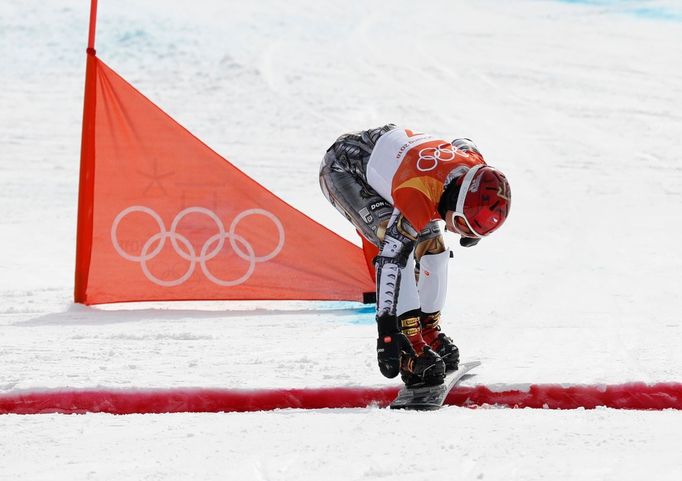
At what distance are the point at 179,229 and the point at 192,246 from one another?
5.1 inches

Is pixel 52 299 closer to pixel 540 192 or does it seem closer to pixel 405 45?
pixel 540 192

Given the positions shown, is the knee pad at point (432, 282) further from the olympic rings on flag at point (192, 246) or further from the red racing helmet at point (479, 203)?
the olympic rings on flag at point (192, 246)

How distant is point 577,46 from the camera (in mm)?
19312

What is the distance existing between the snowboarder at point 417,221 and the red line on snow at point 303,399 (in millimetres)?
227

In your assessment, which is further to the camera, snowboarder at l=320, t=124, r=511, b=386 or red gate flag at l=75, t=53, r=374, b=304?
red gate flag at l=75, t=53, r=374, b=304

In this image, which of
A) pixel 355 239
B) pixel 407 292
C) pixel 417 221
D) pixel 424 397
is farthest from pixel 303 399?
pixel 355 239

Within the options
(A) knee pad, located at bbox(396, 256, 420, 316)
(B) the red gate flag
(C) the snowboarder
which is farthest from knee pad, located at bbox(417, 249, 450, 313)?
(B) the red gate flag

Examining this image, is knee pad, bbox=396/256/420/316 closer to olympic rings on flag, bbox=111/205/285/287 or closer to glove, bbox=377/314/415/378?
glove, bbox=377/314/415/378

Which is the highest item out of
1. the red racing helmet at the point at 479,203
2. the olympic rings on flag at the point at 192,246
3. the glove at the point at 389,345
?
the red racing helmet at the point at 479,203

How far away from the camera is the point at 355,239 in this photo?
7996mm

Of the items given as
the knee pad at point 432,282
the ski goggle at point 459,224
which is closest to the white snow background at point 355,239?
the knee pad at point 432,282

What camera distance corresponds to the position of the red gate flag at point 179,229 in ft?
19.5

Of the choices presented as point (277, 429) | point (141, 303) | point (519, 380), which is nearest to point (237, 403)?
point (277, 429)

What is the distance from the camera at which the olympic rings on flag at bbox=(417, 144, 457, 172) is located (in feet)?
13.1
